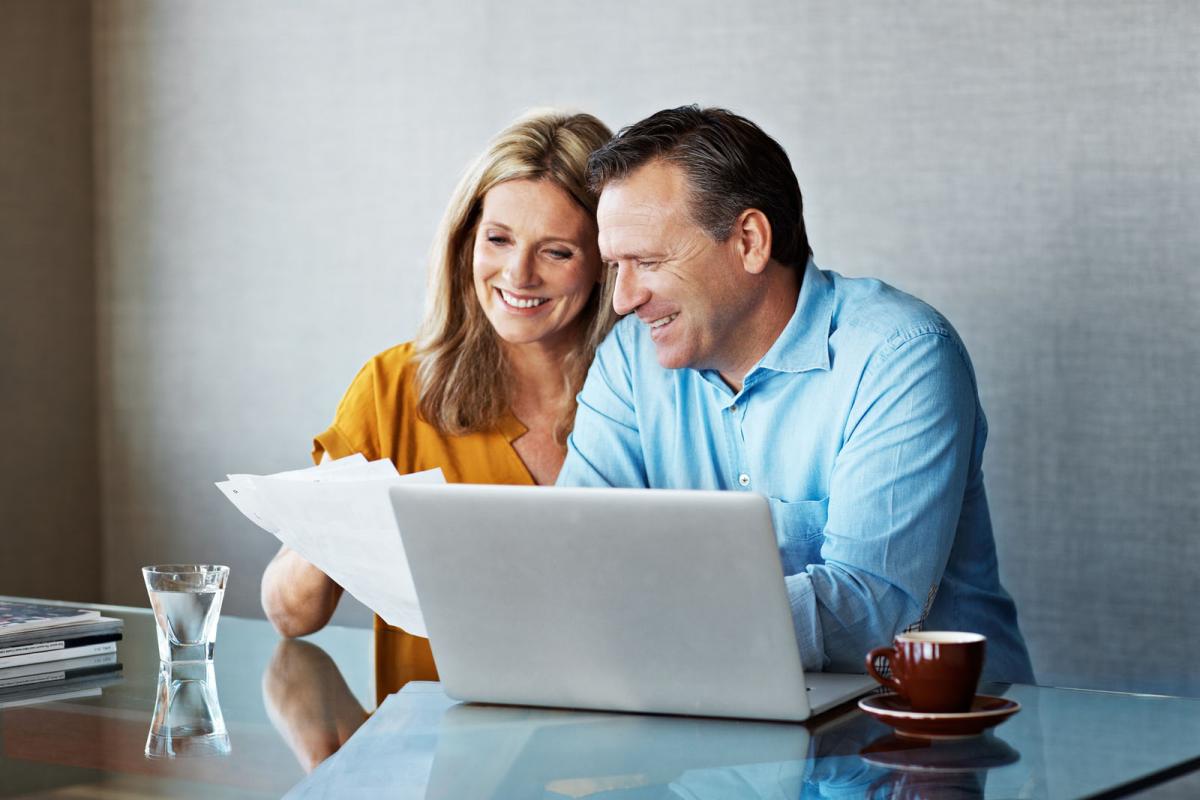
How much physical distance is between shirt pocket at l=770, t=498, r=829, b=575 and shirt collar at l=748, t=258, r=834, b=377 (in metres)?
0.17

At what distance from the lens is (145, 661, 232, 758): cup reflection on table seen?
42.9 inches

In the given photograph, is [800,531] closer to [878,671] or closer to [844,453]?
[844,453]

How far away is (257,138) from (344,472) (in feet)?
6.42

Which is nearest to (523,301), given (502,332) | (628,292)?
(502,332)

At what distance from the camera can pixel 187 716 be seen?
3.96 feet

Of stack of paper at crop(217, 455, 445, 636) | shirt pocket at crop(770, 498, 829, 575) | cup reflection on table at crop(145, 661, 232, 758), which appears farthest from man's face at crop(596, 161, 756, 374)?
cup reflection on table at crop(145, 661, 232, 758)

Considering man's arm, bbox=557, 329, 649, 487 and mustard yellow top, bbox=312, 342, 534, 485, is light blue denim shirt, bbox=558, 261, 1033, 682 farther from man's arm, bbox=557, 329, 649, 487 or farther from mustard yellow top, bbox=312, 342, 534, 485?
mustard yellow top, bbox=312, 342, 534, 485

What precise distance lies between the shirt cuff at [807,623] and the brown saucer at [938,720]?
21 centimetres

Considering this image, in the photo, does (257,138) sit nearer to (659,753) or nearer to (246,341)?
(246,341)

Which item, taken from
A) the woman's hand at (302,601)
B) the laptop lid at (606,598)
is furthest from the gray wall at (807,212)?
the laptop lid at (606,598)

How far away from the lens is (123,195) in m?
3.36

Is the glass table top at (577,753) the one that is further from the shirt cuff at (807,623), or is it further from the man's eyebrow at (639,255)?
the man's eyebrow at (639,255)

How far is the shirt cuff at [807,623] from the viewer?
4.20ft

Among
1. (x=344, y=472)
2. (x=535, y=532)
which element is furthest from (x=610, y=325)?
(x=535, y=532)
